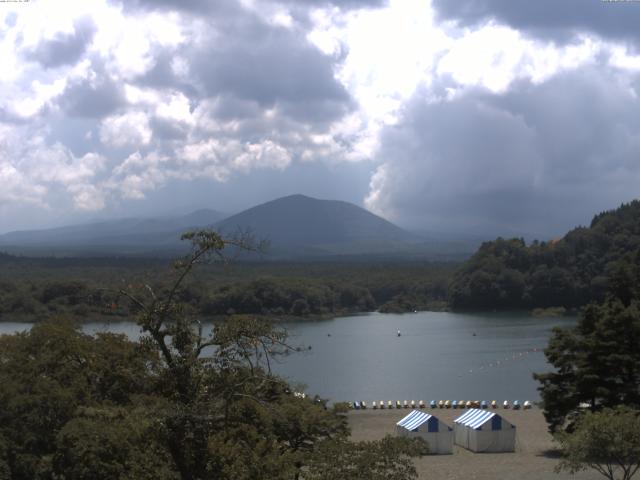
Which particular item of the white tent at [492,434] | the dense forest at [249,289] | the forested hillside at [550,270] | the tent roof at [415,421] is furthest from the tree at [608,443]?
the forested hillside at [550,270]

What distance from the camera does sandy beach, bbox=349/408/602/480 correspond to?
55.4ft

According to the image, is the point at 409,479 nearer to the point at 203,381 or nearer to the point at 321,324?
the point at 203,381

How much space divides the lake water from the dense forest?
138 inches

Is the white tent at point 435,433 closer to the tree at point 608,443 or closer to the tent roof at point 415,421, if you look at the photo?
the tent roof at point 415,421

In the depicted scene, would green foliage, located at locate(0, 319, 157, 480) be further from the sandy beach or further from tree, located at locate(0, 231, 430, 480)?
the sandy beach

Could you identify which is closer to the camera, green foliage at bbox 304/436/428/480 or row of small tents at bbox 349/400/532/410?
green foliage at bbox 304/436/428/480

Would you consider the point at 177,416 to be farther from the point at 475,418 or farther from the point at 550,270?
the point at 550,270

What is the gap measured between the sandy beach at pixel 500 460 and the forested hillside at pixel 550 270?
4985cm

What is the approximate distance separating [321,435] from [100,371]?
4.20 m

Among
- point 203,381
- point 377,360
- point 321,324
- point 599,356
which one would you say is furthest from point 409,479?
point 321,324

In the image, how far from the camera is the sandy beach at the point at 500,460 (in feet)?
55.4

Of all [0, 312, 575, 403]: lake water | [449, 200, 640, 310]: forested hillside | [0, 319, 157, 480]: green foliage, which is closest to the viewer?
[0, 319, 157, 480]: green foliage

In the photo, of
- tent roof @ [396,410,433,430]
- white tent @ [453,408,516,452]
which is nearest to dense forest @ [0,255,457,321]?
tent roof @ [396,410,433,430]

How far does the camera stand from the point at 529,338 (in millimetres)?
48219
